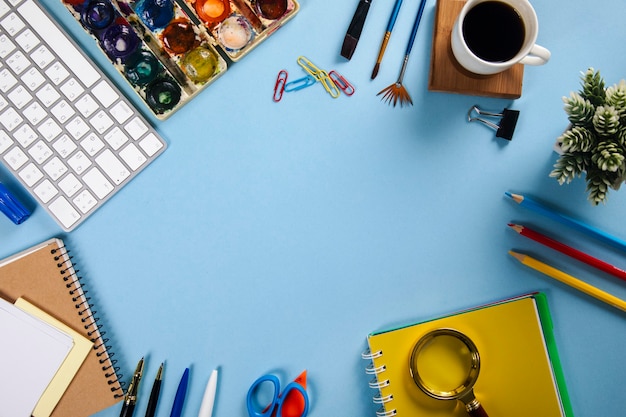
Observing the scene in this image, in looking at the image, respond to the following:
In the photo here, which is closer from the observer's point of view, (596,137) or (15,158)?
(596,137)

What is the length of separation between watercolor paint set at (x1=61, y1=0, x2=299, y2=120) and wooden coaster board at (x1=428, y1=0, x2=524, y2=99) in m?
0.25

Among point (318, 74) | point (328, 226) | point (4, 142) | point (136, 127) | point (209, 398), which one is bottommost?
point (209, 398)

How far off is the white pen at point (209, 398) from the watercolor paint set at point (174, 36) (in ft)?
1.54

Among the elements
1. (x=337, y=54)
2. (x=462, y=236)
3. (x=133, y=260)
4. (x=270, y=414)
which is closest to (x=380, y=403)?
(x=270, y=414)

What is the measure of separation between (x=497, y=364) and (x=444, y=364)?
0.30 ft

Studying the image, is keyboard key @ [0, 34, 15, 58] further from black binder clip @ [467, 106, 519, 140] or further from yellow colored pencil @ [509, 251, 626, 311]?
yellow colored pencil @ [509, 251, 626, 311]

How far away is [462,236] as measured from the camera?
0.84 metres

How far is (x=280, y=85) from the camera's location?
0.83 meters

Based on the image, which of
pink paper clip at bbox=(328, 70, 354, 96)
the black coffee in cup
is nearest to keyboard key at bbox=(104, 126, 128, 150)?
pink paper clip at bbox=(328, 70, 354, 96)

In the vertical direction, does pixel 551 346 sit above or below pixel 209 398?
below

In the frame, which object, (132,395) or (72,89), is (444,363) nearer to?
(132,395)

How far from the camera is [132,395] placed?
0.84 meters

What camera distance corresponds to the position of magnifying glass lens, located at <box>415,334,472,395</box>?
818 millimetres

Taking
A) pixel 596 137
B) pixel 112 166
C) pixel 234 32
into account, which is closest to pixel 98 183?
pixel 112 166
